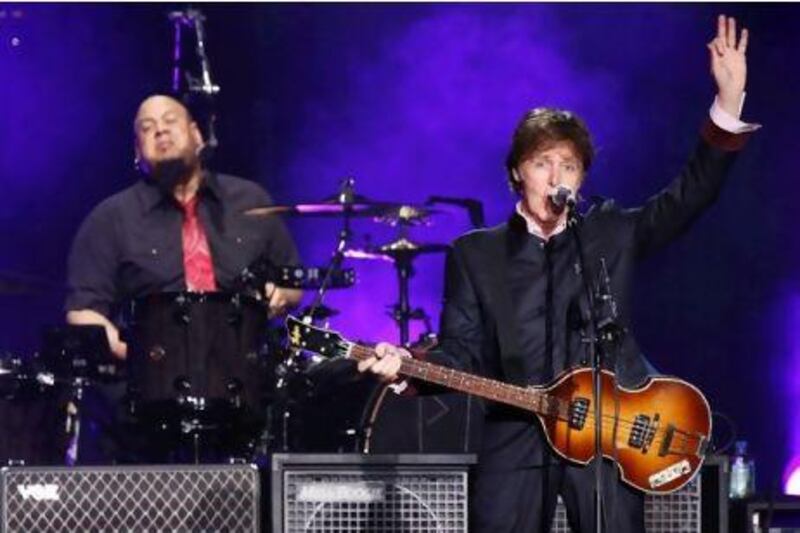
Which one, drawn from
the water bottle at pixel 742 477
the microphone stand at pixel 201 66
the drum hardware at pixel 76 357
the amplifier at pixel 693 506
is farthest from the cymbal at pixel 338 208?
the amplifier at pixel 693 506

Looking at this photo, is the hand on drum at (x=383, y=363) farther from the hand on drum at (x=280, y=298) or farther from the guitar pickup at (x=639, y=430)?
the hand on drum at (x=280, y=298)

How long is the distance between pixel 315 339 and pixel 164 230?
3.10 meters

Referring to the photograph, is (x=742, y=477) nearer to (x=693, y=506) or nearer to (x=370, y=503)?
(x=693, y=506)

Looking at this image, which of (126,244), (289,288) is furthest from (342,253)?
(126,244)

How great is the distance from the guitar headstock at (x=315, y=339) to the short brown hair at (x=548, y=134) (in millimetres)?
832

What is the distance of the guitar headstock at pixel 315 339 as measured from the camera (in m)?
Result: 5.28

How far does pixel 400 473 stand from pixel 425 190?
375cm

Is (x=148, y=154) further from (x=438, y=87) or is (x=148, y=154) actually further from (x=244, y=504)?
(x=244, y=504)

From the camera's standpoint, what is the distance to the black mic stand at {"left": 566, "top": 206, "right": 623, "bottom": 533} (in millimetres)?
4945

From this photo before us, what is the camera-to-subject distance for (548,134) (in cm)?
530

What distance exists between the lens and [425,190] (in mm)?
9508

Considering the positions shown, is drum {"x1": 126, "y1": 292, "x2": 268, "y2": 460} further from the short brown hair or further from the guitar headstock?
the short brown hair

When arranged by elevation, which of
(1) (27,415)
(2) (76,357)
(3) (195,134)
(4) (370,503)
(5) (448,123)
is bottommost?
(4) (370,503)

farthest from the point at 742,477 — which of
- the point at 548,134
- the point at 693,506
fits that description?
the point at 548,134
